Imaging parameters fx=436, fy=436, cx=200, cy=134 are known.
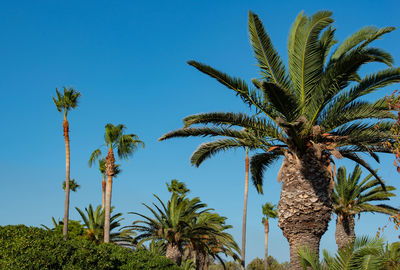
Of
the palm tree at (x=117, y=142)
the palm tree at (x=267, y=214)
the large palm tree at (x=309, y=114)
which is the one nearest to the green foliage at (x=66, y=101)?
the palm tree at (x=117, y=142)

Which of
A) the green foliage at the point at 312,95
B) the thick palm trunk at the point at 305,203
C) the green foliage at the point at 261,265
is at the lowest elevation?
the green foliage at the point at 261,265

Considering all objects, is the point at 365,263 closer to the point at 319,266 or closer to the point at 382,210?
the point at 319,266

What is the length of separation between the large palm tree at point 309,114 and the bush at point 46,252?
5.64 metres

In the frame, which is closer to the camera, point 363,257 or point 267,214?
point 363,257

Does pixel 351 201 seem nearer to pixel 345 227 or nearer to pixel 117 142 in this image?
pixel 345 227

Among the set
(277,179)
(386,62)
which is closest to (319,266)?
(277,179)

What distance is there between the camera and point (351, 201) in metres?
29.1

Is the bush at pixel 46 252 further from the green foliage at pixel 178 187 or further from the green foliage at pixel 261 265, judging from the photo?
the green foliage at pixel 261 265

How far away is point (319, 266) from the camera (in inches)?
438

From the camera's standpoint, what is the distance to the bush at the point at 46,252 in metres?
13.2

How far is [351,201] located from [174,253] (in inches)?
484

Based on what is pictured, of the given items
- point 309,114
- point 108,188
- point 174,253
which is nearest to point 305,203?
point 309,114

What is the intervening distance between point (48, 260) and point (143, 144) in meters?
13.8

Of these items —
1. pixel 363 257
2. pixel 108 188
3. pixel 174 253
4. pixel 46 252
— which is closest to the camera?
pixel 363 257
